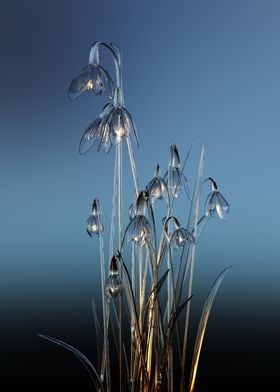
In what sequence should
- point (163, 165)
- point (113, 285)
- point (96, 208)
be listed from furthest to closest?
point (163, 165)
point (96, 208)
point (113, 285)

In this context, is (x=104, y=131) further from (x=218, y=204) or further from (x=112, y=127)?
(x=218, y=204)

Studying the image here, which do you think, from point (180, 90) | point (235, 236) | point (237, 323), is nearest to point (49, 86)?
point (180, 90)

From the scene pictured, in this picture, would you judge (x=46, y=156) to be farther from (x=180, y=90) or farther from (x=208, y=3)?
(x=208, y=3)

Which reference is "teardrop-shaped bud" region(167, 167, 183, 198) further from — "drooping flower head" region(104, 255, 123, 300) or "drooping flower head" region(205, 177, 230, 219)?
"drooping flower head" region(104, 255, 123, 300)

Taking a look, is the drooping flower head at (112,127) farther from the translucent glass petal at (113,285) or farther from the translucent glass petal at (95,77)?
the translucent glass petal at (113,285)

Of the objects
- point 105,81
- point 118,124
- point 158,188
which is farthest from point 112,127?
point 158,188
